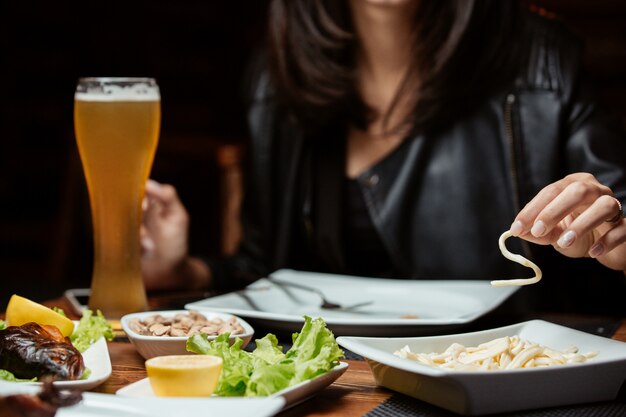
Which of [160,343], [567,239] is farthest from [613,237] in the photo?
[160,343]

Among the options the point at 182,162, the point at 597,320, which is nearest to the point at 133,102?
the point at 597,320

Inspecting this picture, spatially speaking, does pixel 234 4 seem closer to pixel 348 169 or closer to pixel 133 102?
pixel 348 169

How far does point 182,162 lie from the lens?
3305 mm

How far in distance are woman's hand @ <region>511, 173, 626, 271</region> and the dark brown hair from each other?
88 centimetres

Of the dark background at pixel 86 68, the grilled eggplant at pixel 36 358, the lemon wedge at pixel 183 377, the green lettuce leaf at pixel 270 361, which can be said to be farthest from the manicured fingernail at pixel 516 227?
the dark background at pixel 86 68

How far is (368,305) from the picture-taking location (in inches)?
63.9

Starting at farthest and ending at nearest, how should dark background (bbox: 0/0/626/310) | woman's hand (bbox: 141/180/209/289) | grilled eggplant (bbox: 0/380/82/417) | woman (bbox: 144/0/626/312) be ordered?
dark background (bbox: 0/0/626/310) < woman (bbox: 144/0/626/312) < woman's hand (bbox: 141/180/209/289) < grilled eggplant (bbox: 0/380/82/417)

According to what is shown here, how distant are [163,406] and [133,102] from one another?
30.2 inches

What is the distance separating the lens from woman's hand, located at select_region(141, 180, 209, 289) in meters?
1.96

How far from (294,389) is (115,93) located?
2.42 ft

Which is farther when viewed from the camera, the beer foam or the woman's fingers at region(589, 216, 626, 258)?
the beer foam

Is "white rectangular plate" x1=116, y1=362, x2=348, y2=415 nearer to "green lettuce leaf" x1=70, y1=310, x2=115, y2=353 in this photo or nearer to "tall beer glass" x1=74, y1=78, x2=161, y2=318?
"green lettuce leaf" x1=70, y1=310, x2=115, y2=353

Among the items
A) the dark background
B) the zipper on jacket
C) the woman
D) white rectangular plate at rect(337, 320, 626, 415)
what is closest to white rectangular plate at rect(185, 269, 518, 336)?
white rectangular plate at rect(337, 320, 626, 415)

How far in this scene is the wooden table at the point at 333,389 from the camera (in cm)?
99
